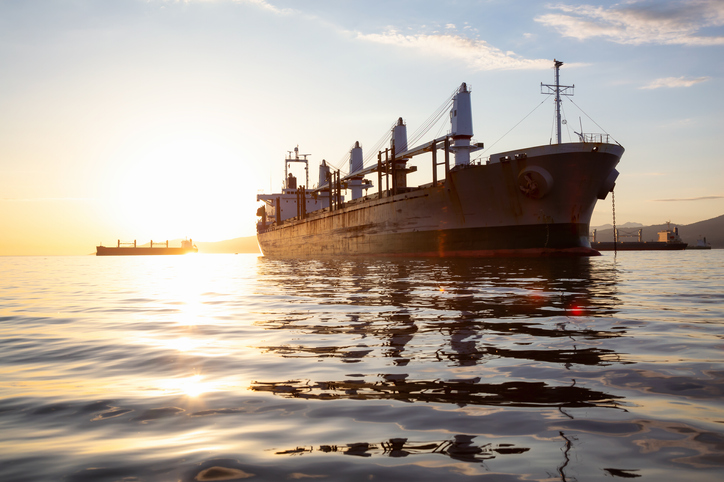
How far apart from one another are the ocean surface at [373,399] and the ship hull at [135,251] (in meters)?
126

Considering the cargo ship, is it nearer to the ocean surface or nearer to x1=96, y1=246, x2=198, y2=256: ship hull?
the ocean surface

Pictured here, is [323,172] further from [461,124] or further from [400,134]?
[461,124]

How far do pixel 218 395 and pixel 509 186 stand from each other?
23171 millimetres

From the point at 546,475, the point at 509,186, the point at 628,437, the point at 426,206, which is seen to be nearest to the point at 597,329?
the point at 628,437

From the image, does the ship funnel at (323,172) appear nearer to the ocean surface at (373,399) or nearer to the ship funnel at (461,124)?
the ship funnel at (461,124)

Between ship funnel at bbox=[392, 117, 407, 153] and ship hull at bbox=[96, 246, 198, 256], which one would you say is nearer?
ship funnel at bbox=[392, 117, 407, 153]

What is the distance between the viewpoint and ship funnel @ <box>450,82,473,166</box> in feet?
100

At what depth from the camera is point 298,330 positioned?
236 inches

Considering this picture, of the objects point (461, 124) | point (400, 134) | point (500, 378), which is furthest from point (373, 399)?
point (400, 134)

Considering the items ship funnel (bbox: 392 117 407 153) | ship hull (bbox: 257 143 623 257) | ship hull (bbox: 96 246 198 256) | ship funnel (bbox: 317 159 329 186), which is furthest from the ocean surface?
ship hull (bbox: 96 246 198 256)

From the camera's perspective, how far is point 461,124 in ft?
101

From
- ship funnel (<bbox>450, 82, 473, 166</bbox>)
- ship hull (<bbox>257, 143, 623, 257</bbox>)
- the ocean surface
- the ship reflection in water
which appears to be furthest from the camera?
ship funnel (<bbox>450, 82, 473, 166</bbox>)

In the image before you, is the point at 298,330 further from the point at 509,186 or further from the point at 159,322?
the point at 509,186

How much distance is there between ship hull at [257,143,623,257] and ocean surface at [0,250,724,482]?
17.8 meters
